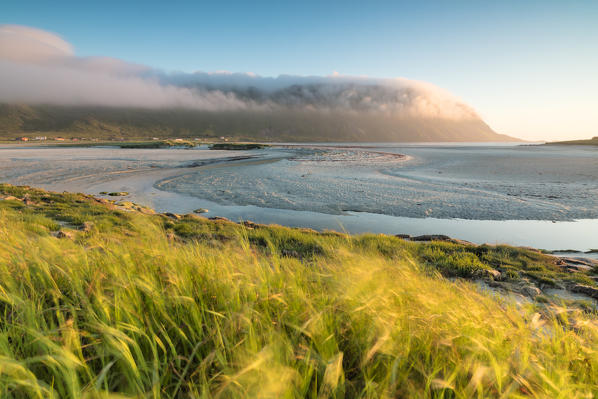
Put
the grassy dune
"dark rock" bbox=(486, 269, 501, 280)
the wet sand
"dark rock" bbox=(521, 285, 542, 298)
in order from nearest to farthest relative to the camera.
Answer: the grassy dune → "dark rock" bbox=(521, 285, 542, 298) → "dark rock" bbox=(486, 269, 501, 280) → the wet sand

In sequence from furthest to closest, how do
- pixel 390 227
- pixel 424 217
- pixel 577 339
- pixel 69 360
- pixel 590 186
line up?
pixel 590 186, pixel 424 217, pixel 390 227, pixel 577 339, pixel 69 360

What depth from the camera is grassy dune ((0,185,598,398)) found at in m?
1.30

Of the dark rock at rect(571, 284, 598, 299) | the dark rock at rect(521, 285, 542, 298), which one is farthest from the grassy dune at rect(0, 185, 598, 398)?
the dark rock at rect(571, 284, 598, 299)

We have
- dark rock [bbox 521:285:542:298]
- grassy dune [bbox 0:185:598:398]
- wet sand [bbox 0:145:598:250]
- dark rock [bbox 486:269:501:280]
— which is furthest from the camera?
wet sand [bbox 0:145:598:250]

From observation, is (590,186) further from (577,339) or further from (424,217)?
(577,339)

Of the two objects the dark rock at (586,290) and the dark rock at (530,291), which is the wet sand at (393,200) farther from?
the dark rock at (530,291)

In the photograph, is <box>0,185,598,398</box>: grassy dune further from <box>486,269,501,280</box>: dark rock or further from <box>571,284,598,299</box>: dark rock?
<box>571,284,598,299</box>: dark rock

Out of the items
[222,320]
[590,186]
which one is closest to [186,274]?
[222,320]

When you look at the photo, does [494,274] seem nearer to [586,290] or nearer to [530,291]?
[530,291]

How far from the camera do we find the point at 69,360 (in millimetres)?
1230

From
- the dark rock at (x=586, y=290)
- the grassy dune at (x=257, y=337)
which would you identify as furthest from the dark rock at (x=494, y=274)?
the grassy dune at (x=257, y=337)

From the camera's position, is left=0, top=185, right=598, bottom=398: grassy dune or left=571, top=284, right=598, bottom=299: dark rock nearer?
left=0, top=185, right=598, bottom=398: grassy dune

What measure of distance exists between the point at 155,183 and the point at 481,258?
71.5 ft

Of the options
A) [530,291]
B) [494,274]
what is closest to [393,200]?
[494,274]
